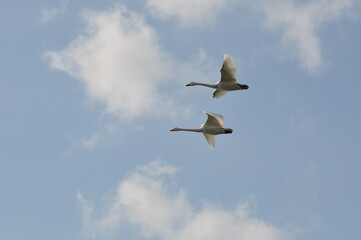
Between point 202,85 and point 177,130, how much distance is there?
566cm

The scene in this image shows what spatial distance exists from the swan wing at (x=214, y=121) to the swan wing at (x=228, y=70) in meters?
5.02

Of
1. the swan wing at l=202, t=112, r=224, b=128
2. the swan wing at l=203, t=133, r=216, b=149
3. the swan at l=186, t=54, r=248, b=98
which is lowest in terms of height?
the swan wing at l=202, t=112, r=224, b=128

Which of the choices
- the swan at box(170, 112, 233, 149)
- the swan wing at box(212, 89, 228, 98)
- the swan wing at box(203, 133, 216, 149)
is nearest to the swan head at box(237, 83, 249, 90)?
the swan wing at box(212, 89, 228, 98)

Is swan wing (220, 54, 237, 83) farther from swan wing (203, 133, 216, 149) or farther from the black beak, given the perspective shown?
swan wing (203, 133, 216, 149)

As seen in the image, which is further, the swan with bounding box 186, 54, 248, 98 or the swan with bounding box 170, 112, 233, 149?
the swan with bounding box 186, 54, 248, 98

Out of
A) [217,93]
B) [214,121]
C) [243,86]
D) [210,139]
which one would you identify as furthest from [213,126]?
[217,93]

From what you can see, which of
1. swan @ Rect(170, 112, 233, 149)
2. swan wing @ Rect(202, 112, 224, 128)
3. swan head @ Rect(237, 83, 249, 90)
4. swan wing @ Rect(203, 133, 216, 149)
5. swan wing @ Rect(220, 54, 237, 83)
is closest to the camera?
swan wing @ Rect(202, 112, 224, 128)

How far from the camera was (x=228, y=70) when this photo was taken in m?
96.9

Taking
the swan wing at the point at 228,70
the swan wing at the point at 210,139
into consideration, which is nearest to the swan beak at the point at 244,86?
the swan wing at the point at 228,70

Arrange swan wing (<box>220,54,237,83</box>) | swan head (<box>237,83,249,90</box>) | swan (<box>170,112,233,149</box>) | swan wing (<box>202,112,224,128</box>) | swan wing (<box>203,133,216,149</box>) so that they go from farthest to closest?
swan wing (<box>203,133,216,149</box>) → swan head (<box>237,83,249,90</box>) → swan wing (<box>220,54,237,83</box>) → swan (<box>170,112,233,149</box>) → swan wing (<box>202,112,224,128</box>)

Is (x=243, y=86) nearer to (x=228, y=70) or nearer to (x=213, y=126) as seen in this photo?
(x=228, y=70)

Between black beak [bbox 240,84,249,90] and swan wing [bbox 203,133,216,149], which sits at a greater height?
black beak [bbox 240,84,249,90]

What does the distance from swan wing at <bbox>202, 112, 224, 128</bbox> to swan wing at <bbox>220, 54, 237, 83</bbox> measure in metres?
5.02

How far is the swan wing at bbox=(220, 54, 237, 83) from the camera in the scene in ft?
316
